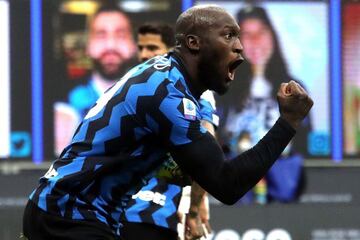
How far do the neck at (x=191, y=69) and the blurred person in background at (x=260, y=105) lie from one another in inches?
274

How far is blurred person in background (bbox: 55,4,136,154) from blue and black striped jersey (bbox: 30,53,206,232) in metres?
6.98

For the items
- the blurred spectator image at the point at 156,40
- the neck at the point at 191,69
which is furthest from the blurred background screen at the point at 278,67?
the neck at the point at 191,69

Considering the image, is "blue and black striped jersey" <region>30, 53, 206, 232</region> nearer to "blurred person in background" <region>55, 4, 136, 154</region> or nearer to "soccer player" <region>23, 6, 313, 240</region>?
"soccer player" <region>23, 6, 313, 240</region>

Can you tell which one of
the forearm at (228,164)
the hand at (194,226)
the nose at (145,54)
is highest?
the nose at (145,54)

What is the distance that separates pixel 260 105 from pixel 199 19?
7.33 metres

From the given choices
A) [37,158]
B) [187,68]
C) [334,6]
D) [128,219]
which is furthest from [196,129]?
[334,6]

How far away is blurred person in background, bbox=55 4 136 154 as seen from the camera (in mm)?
10734

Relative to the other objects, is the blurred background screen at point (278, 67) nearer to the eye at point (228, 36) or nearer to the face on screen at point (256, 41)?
the face on screen at point (256, 41)

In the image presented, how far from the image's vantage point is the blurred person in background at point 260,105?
1083cm

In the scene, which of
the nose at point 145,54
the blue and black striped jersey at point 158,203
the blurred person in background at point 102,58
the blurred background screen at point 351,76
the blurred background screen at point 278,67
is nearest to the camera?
the blue and black striped jersey at point 158,203

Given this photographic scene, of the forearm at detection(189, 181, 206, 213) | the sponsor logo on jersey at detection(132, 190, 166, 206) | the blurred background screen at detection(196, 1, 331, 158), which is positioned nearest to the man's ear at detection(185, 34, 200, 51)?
the sponsor logo on jersey at detection(132, 190, 166, 206)

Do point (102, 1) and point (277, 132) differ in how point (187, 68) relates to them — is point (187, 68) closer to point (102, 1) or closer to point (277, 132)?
point (277, 132)

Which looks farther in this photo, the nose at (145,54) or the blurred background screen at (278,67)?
the blurred background screen at (278,67)

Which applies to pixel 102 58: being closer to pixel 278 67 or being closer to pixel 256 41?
pixel 256 41
